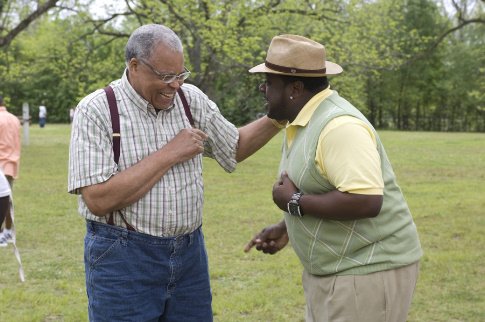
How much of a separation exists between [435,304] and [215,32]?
38.0 ft

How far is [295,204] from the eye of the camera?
267cm

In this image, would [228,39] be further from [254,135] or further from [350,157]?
[350,157]

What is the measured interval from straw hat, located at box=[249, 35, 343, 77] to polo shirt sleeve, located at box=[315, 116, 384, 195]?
0.27m

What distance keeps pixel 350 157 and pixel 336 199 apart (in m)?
0.17

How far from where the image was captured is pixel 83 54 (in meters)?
21.3

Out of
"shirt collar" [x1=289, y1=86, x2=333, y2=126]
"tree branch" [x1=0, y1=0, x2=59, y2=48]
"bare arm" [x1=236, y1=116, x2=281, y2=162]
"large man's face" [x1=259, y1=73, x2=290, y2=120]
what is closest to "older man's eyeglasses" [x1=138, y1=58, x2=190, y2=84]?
"large man's face" [x1=259, y1=73, x2=290, y2=120]

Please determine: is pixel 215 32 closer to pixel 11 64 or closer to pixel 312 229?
pixel 11 64

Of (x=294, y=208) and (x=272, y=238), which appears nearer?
(x=294, y=208)

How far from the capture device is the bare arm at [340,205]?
2498 millimetres

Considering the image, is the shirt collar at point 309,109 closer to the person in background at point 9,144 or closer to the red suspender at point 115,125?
the red suspender at point 115,125

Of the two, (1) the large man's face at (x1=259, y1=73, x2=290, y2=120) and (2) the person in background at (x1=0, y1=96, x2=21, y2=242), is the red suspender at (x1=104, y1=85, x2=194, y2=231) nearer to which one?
(1) the large man's face at (x1=259, y1=73, x2=290, y2=120)

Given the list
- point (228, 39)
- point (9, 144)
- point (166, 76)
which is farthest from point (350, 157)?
point (228, 39)

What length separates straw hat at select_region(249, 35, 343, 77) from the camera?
107 inches

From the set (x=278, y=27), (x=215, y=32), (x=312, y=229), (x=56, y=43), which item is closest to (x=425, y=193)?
(x=215, y=32)
